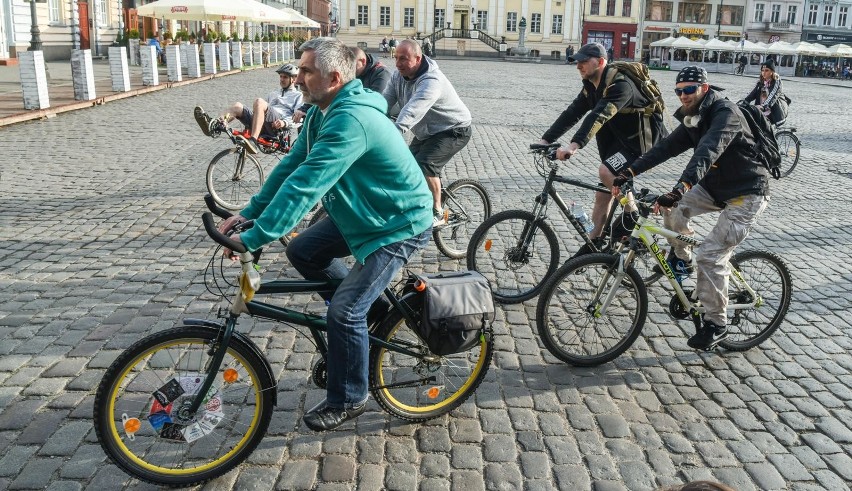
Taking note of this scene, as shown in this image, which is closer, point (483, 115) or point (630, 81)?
point (630, 81)

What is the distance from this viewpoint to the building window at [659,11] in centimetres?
8838

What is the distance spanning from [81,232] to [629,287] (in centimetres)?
545

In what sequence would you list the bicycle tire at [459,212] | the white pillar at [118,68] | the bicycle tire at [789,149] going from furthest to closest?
the white pillar at [118,68], the bicycle tire at [789,149], the bicycle tire at [459,212]

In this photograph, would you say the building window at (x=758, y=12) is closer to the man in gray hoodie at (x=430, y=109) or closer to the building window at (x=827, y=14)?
the building window at (x=827, y=14)

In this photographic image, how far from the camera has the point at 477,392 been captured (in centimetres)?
460

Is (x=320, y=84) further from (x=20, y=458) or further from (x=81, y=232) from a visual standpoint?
(x=81, y=232)

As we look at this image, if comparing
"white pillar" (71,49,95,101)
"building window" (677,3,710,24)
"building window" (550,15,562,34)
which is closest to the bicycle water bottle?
"white pillar" (71,49,95,101)

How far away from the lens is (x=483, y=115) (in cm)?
1997

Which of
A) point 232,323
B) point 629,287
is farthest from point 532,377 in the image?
point 232,323

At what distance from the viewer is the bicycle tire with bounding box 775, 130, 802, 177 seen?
1348 centimetres

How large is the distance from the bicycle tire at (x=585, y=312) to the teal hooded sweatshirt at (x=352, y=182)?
4.23 ft

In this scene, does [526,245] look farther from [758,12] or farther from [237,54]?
[758,12]

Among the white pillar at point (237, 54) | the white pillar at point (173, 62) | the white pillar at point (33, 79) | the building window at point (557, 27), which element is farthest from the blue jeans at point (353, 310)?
the building window at point (557, 27)

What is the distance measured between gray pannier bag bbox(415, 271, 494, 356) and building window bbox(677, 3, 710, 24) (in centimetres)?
9299
